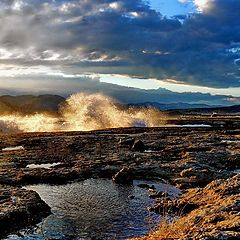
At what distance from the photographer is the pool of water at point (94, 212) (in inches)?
→ 848

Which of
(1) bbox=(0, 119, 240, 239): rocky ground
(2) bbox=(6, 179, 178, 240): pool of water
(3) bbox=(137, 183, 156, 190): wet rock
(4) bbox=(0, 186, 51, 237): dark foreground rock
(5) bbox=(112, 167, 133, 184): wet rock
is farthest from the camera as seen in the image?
(5) bbox=(112, 167, 133, 184): wet rock

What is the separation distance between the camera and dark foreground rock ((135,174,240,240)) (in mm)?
15356

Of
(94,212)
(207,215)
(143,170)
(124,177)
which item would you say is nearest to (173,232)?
(207,215)

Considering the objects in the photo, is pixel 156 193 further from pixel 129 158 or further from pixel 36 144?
pixel 36 144

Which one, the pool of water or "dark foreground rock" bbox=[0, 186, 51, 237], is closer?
the pool of water

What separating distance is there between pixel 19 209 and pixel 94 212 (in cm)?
448

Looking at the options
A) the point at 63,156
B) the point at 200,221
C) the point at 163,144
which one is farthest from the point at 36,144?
the point at 200,221

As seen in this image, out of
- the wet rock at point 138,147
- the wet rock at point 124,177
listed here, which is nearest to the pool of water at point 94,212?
the wet rock at point 124,177

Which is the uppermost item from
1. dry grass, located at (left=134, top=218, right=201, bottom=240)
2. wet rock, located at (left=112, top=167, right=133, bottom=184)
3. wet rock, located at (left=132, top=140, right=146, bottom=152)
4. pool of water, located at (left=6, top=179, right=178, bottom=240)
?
dry grass, located at (left=134, top=218, right=201, bottom=240)

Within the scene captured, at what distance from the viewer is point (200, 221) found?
19891mm

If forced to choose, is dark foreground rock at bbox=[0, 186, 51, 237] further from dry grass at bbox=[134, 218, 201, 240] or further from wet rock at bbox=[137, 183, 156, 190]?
dry grass at bbox=[134, 218, 201, 240]

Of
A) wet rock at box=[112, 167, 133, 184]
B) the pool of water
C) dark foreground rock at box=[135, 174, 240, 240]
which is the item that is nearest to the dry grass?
dark foreground rock at box=[135, 174, 240, 240]

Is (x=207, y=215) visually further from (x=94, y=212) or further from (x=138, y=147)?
(x=138, y=147)

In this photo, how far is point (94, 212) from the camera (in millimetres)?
25172
